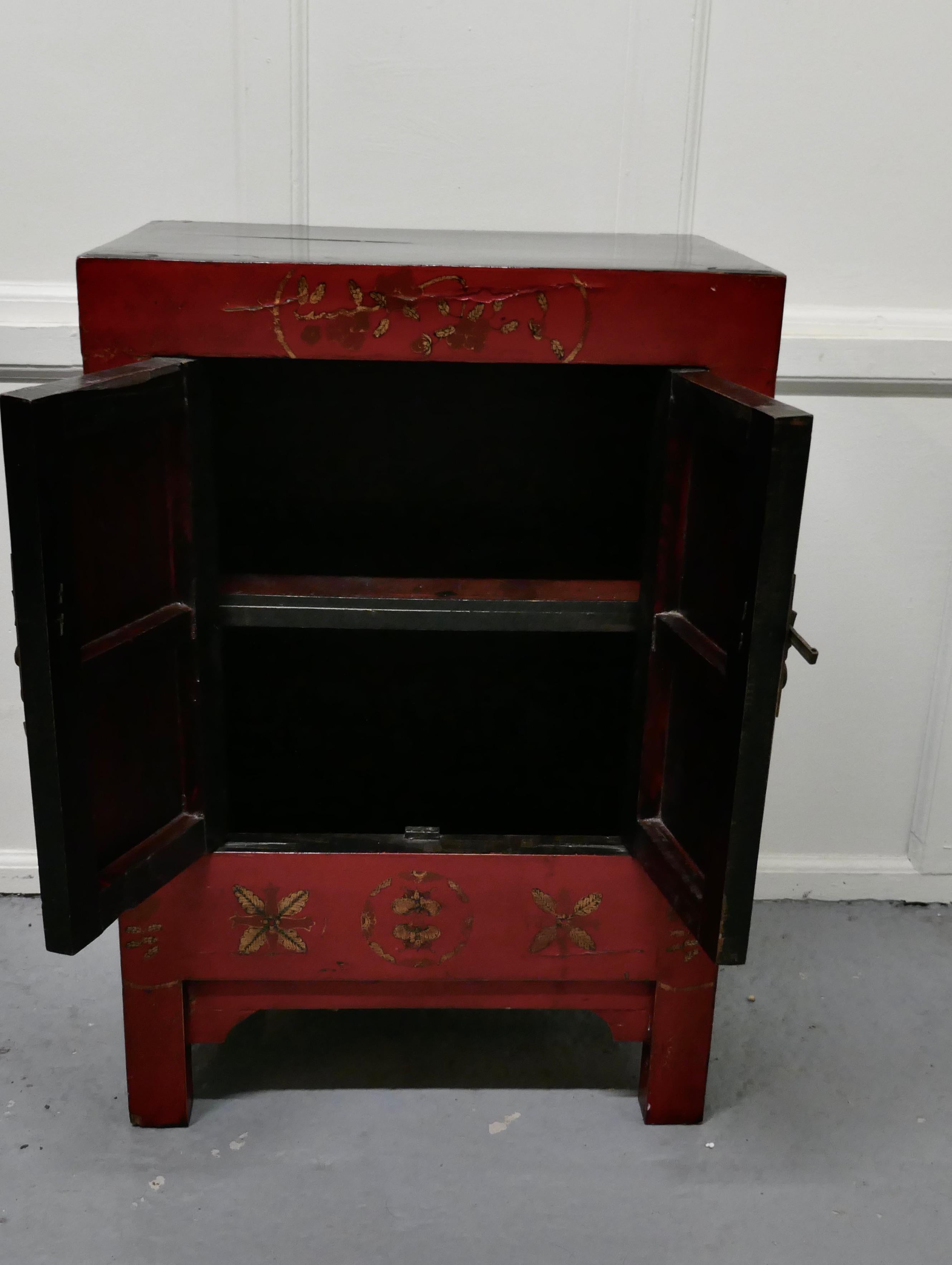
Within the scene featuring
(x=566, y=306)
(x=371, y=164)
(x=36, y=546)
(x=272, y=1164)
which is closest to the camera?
(x=36, y=546)

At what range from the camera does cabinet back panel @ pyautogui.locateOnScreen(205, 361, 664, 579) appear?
5.90 feet

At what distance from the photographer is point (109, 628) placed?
1380mm

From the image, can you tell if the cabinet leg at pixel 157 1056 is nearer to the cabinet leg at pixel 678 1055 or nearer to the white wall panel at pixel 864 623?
the cabinet leg at pixel 678 1055

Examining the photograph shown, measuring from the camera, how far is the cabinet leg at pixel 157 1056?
167cm

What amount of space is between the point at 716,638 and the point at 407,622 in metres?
0.42

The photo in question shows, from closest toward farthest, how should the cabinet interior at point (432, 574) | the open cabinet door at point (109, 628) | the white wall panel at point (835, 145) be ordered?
1. the open cabinet door at point (109, 628)
2. the cabinet interior at point (432, 574)
3. the white wall panel at point (835, 145)

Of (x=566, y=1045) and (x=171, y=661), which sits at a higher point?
(x=171, y=661)

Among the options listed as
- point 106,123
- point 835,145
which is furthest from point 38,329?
point 835,145

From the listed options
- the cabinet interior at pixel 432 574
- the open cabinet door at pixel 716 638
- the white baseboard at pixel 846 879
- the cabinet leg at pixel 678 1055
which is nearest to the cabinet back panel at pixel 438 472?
the cabinet interior at pixel 432 574

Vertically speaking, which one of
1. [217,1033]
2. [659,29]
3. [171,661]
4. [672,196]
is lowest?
[217,1033]

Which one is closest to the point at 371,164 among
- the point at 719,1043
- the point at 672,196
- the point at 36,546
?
the point at 672,196

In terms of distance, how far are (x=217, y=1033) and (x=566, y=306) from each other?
1.13 m

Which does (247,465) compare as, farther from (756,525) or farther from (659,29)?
(659,29)

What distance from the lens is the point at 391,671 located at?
195 centimetres
